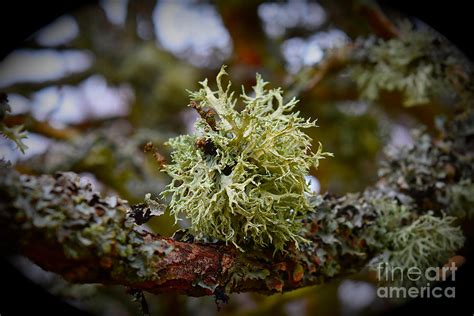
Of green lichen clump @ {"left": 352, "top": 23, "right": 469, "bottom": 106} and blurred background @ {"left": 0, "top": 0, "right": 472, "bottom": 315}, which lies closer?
green lichen clump @ {"left": 352, "top": 23, "right": 469, "bottom": 106}

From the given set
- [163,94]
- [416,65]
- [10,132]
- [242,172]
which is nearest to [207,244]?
[242,172]

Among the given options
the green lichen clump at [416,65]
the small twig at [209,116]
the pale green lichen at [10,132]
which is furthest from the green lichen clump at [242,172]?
the green lichen clump at [416,65]

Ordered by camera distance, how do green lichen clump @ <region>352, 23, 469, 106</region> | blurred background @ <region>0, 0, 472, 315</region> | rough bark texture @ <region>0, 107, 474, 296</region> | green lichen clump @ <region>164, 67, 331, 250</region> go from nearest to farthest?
rough bark texture @ <region>0, 107, 474, 296</region>
green lichen clump @ <region>164, 67, 331, 250</region>
green lichen clump @ <region>352, 23, 469, 106</region>
blurred background @ <region>0, 0, 472, 315</region>

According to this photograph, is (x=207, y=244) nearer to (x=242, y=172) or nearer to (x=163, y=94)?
(x=242, y=172)

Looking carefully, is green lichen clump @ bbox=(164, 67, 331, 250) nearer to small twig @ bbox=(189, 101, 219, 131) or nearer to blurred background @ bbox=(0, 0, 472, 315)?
small twig @ bbox=(189, 101, 219, 131)

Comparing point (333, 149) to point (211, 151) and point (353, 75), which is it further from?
point (211, 151)

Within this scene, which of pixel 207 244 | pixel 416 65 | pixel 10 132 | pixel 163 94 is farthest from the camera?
pixel 163 94

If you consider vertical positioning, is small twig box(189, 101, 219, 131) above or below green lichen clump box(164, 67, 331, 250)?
above

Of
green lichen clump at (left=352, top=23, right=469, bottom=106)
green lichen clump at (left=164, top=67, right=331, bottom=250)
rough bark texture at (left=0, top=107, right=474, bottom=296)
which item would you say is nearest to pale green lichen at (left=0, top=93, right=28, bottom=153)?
rough bark texture at (left=0, top=107, right=474, bottom=296)
